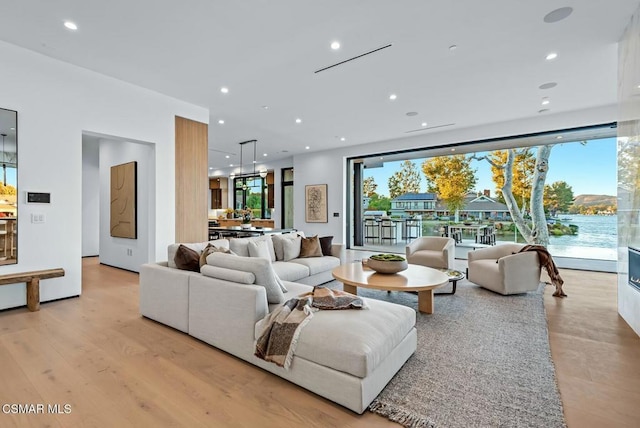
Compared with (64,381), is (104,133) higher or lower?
higher

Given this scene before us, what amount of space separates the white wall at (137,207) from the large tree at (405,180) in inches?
275

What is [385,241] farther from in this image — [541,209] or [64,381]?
[64,381]

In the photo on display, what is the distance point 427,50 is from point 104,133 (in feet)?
15.5

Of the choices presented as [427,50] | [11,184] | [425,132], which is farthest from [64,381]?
[425,132]

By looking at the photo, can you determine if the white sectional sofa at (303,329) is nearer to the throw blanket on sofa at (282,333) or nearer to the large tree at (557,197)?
the throw blanket on sofa at (282,333)

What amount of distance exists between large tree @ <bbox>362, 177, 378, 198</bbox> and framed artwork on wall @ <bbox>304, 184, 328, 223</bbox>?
1.42 m

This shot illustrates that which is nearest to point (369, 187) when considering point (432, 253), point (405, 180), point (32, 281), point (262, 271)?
point (405, 180)

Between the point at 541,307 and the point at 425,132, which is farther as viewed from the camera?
the point at 425,132

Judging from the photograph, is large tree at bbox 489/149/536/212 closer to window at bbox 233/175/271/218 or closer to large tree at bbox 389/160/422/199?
large tree at bbox 389/160/422/199

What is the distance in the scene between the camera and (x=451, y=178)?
8.84 m

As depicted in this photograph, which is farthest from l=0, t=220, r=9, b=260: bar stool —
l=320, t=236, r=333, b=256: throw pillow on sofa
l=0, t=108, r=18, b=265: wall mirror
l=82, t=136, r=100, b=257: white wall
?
l=82, t=136, r=100, b=257: white wall

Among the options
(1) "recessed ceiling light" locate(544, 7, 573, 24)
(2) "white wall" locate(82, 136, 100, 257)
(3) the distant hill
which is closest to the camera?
(1) "recessed ceiling light" locate(544, 7, 573, 24)

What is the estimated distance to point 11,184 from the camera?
3.67m

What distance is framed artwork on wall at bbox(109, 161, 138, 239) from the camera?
5.69m
